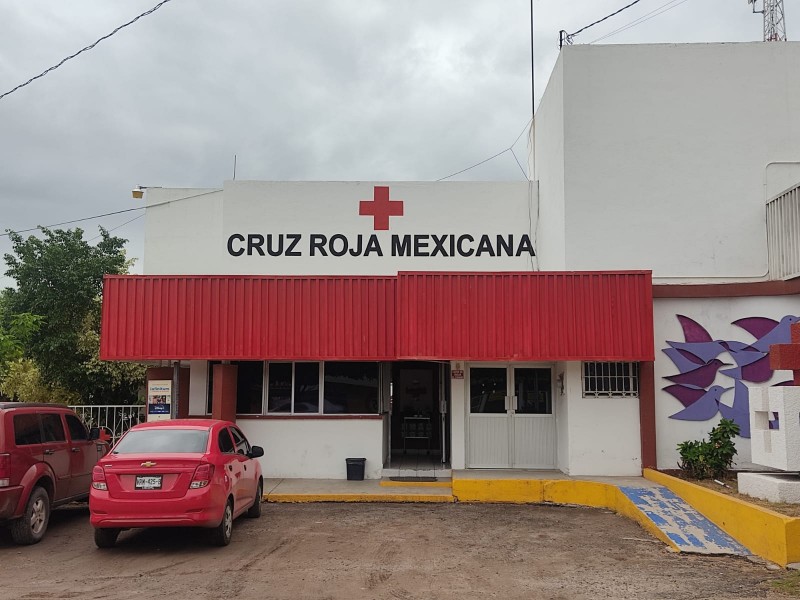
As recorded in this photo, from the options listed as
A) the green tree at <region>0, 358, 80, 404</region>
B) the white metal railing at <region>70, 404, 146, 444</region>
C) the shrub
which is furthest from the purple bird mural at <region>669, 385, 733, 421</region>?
the green tree at <region>0, 358, 80, 404</region>

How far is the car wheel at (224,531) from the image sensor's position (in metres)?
8.82

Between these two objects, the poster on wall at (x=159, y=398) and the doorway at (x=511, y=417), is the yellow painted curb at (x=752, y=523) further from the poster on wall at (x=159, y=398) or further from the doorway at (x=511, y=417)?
the poster on wall at (x=159, y=398)

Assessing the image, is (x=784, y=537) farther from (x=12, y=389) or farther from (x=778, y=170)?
(x=12, y=389)

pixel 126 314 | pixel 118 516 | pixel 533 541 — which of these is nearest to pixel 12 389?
pixel 126 314

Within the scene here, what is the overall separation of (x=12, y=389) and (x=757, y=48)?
21.8 m

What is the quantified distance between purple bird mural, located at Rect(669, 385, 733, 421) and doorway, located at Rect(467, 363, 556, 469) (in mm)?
2574

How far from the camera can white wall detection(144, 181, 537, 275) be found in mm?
16891

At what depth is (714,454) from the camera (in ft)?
38.2

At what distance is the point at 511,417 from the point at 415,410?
3.61 m

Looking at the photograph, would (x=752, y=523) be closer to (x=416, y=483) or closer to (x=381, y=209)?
(x=416, y=483)

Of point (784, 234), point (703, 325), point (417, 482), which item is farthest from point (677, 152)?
point (417, 482)

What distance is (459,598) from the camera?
7.03 m

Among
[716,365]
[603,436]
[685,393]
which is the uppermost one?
[716,365]

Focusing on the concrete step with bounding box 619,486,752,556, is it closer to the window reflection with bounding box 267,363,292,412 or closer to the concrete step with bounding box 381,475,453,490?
the concrete step with bounding box 381,475,453,490
